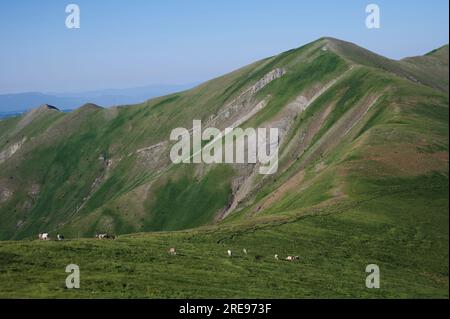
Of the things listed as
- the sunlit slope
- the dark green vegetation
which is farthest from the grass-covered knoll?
the sunlit slope

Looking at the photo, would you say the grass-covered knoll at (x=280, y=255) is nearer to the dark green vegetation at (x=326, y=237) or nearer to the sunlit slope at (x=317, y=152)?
the dark green vegetation at (x=326, y=237)

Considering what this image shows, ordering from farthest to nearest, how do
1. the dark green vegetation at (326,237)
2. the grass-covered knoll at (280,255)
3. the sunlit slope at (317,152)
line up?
the sunlit slope at (317,152), the dark green vegetation at (326,237), the grass-covered knoll at (280,255)

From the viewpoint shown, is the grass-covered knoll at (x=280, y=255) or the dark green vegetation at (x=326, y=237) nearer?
the grass-covered knoll at (x=280, y=255)

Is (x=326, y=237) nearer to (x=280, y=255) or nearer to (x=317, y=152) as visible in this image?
(x=280, y=255)

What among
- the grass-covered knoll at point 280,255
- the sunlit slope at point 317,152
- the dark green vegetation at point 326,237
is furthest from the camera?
the sunlit slope at point 317,152

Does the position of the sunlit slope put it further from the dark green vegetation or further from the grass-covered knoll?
the grass-covered knoll

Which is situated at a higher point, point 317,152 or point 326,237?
point 317,152

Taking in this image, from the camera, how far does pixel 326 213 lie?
6844 centimetres

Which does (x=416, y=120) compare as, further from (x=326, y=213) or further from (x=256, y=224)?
(x=256, y=224)

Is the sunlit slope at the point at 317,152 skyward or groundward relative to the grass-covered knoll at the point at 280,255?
skyward

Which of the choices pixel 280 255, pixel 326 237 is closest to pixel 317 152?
pixel 326 237

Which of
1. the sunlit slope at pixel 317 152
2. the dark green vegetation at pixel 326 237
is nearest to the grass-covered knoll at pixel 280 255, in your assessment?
the dark green vegetation at pixel 326 237

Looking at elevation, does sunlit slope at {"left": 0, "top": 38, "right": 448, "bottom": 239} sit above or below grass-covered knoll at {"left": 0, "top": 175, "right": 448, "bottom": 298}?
above

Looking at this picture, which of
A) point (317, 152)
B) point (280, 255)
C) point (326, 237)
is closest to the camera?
point (280, 255)
